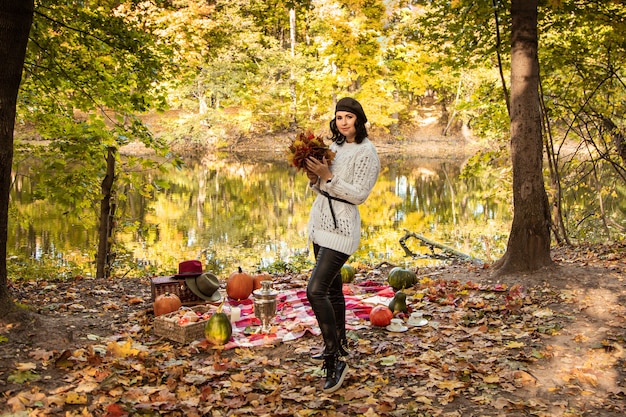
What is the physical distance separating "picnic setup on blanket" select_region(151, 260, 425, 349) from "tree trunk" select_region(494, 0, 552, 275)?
1.52 m

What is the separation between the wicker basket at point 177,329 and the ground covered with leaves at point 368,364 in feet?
0.30

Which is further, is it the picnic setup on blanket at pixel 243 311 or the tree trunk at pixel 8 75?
the picnic setup on blanket at pixel 243 311

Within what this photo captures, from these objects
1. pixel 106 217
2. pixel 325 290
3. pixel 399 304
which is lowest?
pixel 399 304

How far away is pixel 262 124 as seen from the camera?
38.5 meters

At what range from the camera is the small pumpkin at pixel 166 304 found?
238 inches

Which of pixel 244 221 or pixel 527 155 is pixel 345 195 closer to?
pixel 527 155

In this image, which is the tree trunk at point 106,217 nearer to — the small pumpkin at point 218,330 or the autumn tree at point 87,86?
the autumn tree at point 87,86

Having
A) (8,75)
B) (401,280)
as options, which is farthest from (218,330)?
(8,75)

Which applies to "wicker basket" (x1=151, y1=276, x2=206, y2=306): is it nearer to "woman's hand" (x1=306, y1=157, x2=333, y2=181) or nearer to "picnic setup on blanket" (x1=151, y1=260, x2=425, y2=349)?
"picnic setup on blanket" (x1=151, y1=260, x2=425, y2=349)

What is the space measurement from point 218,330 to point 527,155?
4487mm

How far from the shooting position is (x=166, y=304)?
6.05 metres

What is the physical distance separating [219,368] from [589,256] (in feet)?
21.1

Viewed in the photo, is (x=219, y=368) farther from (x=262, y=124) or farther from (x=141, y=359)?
(x=262, y=124)

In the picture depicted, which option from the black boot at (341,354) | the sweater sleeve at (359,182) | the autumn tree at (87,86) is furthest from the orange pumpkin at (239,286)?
the sweater sleeve at (359,182)
